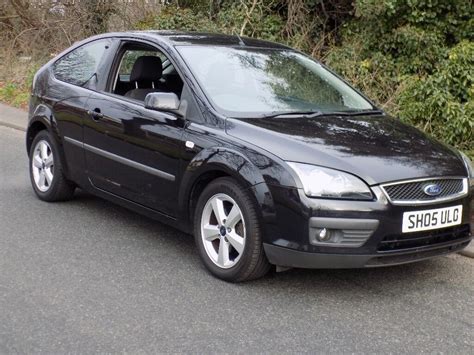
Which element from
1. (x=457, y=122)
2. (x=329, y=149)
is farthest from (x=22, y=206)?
(x=457, y=122)

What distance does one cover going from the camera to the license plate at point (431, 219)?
4098 mm

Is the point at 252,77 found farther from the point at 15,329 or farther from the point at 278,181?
the point at 15,329

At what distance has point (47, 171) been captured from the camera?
643 centimetres

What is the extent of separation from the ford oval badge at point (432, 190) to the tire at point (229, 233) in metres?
1.07

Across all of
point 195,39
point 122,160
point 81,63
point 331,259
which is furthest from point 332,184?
point 81,63

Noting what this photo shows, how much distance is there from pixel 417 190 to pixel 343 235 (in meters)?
0.57

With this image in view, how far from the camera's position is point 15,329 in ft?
12.5

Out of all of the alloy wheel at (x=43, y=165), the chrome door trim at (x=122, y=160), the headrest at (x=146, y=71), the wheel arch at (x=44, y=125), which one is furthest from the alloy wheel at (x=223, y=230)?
the alloy wheel at (x=43, y=165)

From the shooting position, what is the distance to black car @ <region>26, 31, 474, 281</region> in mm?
4059

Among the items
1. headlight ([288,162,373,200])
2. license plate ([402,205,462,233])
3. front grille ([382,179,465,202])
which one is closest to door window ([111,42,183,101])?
headlight ([288,162,373,200])

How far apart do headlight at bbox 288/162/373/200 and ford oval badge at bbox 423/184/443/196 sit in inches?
16.7

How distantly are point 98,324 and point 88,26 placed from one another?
1278 centimetres

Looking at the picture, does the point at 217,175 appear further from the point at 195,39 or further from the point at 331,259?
the point at 195,39

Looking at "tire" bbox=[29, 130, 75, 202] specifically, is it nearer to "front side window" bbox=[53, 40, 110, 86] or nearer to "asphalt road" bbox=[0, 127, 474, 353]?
"front side window" bbox=[53, 40, 110, 86]
